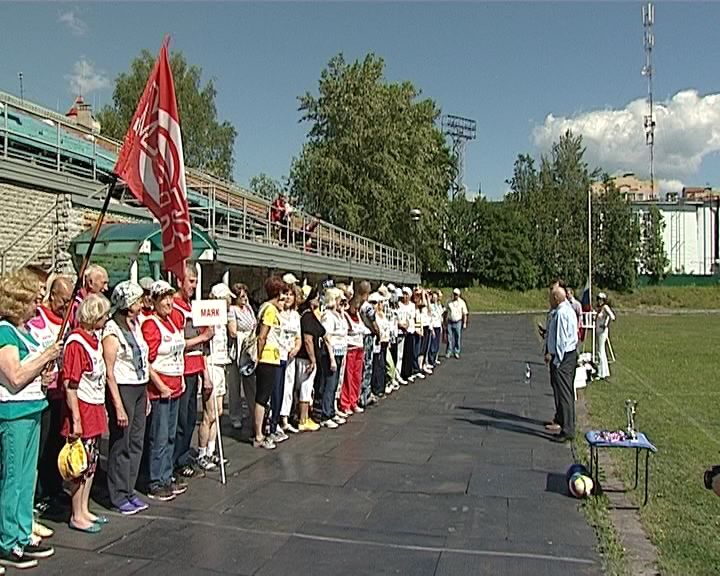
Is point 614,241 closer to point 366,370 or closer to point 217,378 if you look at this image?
point 366,370

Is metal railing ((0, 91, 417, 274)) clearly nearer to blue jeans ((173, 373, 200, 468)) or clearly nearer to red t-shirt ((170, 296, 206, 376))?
red t-shirt ((170, 296, 206, 376))

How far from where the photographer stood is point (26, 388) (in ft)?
17.1

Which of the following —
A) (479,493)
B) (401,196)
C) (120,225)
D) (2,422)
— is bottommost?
(479,493)

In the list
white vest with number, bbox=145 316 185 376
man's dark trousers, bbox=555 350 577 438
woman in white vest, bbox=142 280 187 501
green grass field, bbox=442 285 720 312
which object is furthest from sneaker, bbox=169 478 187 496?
green grass field, bbox=442 285 720 312

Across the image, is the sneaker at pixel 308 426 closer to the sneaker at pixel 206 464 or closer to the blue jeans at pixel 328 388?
the blue jeans at pixel 328 388

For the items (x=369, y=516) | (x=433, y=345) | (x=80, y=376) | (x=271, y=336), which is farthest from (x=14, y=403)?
(x=433, y=345)

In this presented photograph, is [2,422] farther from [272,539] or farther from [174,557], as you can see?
[272,539]

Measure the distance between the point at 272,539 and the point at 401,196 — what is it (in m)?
43.0

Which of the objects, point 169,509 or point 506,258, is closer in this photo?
point 169,509

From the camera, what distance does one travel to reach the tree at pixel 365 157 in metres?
47.8

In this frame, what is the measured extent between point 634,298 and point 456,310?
4937 centimetres

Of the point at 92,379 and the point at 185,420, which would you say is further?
the point at 185,420

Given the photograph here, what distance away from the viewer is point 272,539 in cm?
591

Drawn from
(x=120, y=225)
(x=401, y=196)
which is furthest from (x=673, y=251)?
(x=120, y=225)
